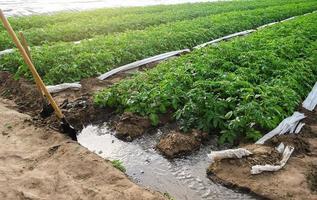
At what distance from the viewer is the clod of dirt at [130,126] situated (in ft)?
20.9

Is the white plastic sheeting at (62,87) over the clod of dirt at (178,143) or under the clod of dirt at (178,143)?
over

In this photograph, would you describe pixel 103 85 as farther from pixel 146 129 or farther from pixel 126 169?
pixel 126 169

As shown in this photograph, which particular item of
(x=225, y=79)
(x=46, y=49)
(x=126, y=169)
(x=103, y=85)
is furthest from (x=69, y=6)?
(x=126, y=169)

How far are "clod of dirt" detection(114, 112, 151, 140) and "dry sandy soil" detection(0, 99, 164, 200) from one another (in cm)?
93

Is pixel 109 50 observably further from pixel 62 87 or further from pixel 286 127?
pixel 286 127

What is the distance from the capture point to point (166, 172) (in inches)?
212

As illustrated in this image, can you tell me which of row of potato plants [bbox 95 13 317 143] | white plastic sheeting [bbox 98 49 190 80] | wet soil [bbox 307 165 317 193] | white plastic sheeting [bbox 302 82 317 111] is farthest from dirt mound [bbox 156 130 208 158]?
white plastic sheeting [bbox 98 49 190 80]

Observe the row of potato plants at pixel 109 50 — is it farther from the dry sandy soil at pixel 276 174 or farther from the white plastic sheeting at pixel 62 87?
the dry sandy soil at pixel 276 174

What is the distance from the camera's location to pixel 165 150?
5.83m

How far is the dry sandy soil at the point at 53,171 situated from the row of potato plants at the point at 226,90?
1.55 metres

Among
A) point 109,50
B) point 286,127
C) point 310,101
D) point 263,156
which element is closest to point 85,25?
point 109,50

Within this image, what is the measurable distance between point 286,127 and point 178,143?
1.81 meters

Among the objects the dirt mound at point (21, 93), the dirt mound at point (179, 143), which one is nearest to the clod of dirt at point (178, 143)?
the dirt mound at point (179, 143)

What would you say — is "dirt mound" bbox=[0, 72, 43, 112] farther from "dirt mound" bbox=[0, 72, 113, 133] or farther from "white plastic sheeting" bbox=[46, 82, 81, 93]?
"white plastic sheeting" bbox=[46, 82, 81, 93]
